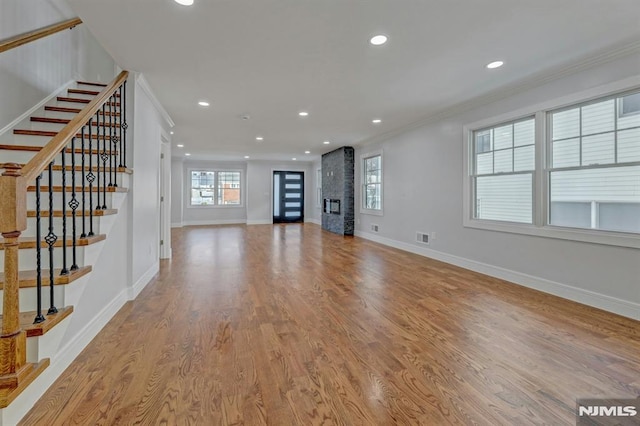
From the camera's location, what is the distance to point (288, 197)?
1126 centimetres

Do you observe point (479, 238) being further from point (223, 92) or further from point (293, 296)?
point (223, 92)

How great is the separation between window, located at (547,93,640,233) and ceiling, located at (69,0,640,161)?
0.62 meters

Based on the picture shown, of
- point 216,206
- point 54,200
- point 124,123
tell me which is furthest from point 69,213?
point 216,206

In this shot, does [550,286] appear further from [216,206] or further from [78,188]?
[216,206]

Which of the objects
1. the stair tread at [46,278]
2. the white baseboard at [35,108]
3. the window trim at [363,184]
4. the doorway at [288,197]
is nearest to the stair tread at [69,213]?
the stair tread at [46,278]

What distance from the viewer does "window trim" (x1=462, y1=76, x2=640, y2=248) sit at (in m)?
2.75

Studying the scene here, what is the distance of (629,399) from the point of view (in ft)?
5.15

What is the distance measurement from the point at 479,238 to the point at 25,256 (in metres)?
4.90

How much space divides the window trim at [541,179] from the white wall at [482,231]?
0.23ft

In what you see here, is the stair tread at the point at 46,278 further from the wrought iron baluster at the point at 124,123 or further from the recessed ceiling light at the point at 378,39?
the recessed ceiling light at the point at 378,39

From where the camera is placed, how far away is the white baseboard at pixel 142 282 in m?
3.07

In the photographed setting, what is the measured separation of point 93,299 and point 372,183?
5.89 m

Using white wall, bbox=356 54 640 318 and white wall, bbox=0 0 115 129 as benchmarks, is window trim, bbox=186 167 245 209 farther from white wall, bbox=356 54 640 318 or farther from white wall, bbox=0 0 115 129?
white wall, bbox=0 0 115 129

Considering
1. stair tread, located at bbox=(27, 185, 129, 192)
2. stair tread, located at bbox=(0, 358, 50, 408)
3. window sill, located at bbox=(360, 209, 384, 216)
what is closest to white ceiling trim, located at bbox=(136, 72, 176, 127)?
stair tread, located at bbox=(27, 185, 129, 192)
